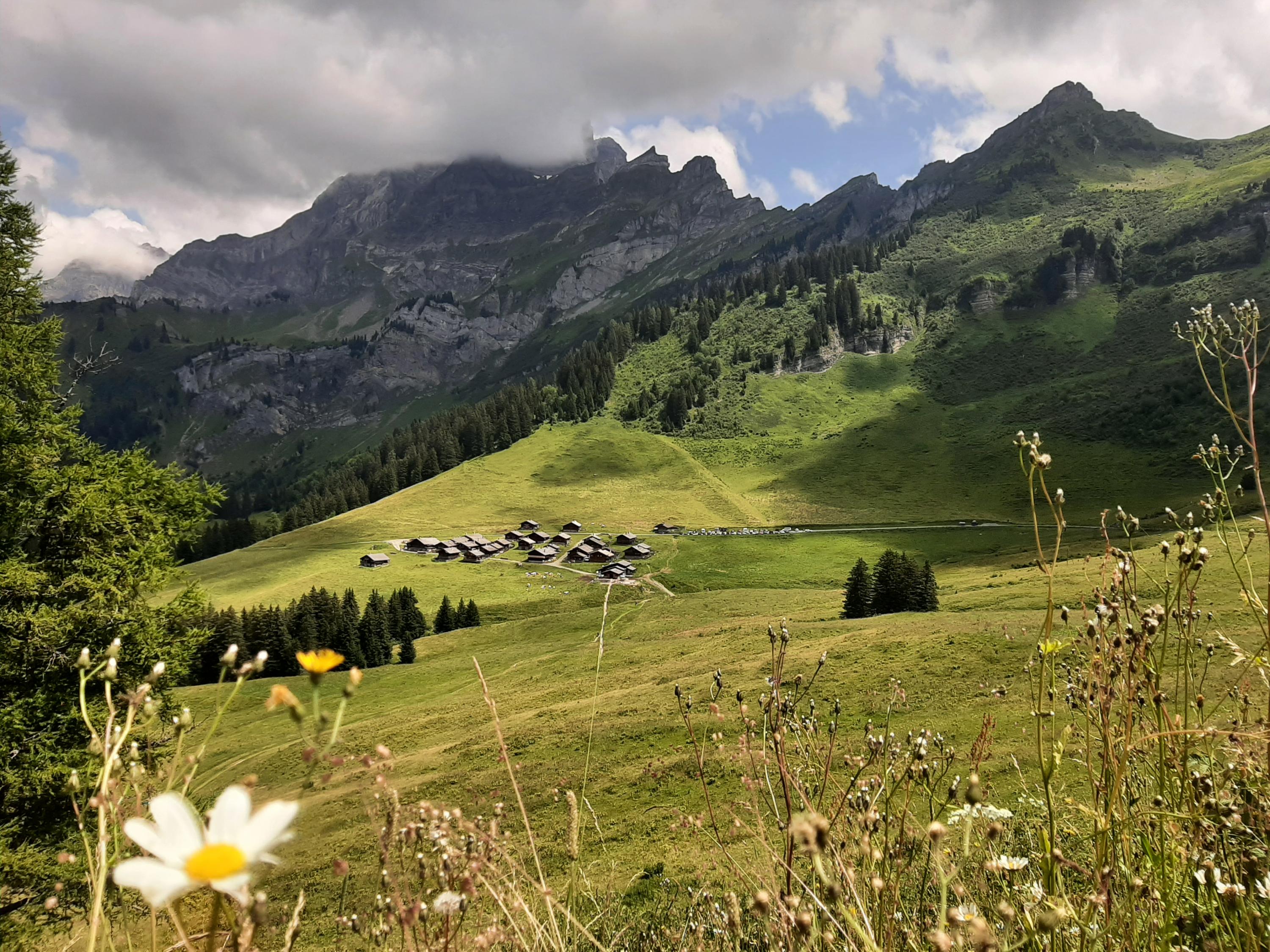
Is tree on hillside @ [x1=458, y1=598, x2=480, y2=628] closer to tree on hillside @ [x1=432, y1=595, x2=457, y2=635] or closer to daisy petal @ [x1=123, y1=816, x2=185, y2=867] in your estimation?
tree on hillside @ [x1=432, y1=595, x2=457, y2=635]

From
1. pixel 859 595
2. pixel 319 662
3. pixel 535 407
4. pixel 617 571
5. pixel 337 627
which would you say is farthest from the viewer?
pixel 535 407

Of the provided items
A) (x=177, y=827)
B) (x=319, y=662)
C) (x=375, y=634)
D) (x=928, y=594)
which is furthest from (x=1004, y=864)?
(x=375, y=634)

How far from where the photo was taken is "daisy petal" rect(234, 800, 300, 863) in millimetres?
967

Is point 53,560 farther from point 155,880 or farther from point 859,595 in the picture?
point 859,595

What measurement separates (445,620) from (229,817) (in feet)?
210

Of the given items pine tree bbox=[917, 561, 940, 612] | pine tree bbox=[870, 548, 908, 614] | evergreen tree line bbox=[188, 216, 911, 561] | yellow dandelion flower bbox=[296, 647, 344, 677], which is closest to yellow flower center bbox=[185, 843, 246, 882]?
yellow dandelion flower bbox=[296, 647, 344, 677]

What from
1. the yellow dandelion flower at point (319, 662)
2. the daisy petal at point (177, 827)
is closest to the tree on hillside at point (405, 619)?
the yellow dandelion flower at point (319, 662)

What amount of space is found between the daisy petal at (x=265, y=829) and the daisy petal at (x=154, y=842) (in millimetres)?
76

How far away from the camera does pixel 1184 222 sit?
561 feet

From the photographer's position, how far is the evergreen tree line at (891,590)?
40.2m

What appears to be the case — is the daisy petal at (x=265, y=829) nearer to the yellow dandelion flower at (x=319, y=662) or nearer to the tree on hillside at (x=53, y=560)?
the yellow dandelion flower at (x=319, y=662)

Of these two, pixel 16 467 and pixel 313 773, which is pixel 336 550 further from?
pixel 313 773

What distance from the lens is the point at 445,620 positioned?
6144 centimetres

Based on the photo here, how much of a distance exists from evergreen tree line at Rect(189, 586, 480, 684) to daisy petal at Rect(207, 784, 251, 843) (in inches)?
2159
